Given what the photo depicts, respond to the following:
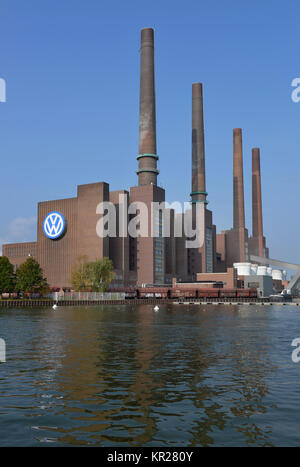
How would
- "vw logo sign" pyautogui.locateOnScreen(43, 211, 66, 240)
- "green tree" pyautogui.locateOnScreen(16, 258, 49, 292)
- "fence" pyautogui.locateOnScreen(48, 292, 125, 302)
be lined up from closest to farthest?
"green tree" pyautogui.locateOnScreen(16, 258, 49, 292)
"fence" pyautogui.locateOnScreen(48, 292, 125, 302)
"vw logo sign" pyautogui.locateOnScreen(43, 211, 66, 240)

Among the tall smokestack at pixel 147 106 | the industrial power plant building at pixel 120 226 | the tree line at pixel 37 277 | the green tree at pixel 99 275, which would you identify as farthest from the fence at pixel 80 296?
the tall smokestack at pixel 147 106

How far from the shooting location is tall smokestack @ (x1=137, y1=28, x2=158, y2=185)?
175 m

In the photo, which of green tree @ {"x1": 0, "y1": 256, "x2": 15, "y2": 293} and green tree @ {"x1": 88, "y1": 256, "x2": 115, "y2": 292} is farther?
green tree @ {"x1": 88, "y1": 256, "x2": 115, "y2": 292}

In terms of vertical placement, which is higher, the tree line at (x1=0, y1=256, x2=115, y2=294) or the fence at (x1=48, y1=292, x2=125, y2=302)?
the tree line at (x1=0, y1=256, x2=115, y2=294)

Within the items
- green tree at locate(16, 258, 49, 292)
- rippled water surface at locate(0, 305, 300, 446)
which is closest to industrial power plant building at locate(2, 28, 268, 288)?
green tree at locate(16, 258, 49, 292)

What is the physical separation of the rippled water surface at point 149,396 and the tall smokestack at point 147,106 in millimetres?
150630

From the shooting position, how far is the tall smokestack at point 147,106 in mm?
175125

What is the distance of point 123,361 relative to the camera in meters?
26.3

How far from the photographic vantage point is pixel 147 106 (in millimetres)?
174875

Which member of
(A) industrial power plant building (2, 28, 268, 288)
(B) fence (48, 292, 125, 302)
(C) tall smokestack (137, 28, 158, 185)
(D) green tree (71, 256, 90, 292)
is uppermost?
(C) tall smokestack (137, 28, 158, 185)

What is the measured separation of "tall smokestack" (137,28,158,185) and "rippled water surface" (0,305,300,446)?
151m

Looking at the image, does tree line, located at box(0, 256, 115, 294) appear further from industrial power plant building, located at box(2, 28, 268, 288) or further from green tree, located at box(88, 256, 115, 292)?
industrial power plant building, located at box(2, 28, 268, 288)

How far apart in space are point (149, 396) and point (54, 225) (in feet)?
577
